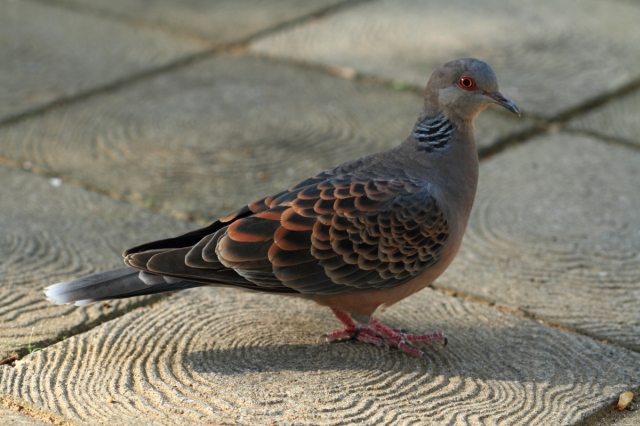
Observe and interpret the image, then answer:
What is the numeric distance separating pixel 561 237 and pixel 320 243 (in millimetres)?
1730

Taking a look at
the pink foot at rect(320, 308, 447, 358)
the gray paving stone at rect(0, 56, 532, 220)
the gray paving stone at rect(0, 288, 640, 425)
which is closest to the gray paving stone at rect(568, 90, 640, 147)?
the gray paving stone at rect(0, 56, 532, 220)

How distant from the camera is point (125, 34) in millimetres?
7348

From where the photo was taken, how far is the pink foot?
Result: 12.3ft

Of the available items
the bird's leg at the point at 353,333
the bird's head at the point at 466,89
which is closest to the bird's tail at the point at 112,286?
the bird's leg at the point at 353,333

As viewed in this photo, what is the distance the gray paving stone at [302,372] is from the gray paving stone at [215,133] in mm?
1241

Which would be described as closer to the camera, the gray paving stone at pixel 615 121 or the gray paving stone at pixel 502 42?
the gray paving stone at pixel 615 121

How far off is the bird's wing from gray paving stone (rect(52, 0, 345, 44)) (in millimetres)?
4001

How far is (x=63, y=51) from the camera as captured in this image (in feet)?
22.8

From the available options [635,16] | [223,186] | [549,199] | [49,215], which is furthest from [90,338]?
[635,16]

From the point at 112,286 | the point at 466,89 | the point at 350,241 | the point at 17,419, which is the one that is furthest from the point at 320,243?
the point at 17,419

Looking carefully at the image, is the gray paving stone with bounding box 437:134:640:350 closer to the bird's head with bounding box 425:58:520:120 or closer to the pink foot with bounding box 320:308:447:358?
the pink foot with bounding box 320:308:447:358

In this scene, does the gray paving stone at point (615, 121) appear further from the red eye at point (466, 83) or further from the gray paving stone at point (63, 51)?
the gray paving stone at point (63, 51)

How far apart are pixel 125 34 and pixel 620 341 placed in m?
4.98

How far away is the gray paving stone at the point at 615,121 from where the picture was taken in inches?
234
